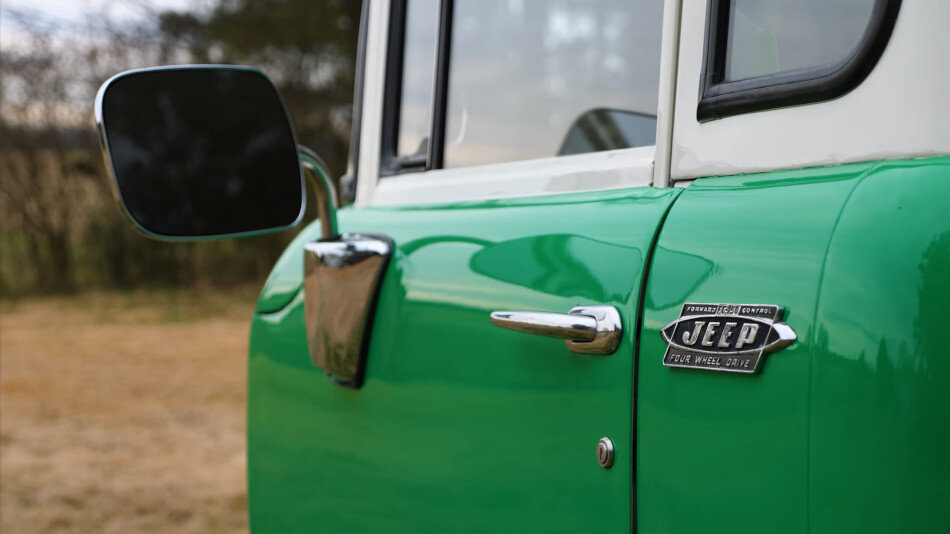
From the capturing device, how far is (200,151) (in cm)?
174

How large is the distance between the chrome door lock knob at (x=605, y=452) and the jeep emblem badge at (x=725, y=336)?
0.14 m

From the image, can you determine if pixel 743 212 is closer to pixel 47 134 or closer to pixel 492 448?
pixel 492 448

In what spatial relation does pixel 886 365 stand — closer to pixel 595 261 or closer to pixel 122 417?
pixel 595 261

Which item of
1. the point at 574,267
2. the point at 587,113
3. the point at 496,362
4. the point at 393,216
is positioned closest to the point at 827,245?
the point at 574,267

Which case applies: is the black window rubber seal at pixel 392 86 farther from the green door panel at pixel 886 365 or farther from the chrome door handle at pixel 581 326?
the green door panel at pixel 886 365

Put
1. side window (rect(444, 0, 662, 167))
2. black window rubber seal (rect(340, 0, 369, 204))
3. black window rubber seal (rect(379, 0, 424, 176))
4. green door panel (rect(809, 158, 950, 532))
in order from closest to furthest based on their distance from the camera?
green door panel (rect(809, 158, 950, 532)), side window (rect(444, 0, 662, 167)), black window rubber seal (rect(379, 0, 424, 176)), black window rubber seal (rect(340, 0, 369, 204))

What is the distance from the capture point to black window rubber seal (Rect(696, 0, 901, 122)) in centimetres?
107

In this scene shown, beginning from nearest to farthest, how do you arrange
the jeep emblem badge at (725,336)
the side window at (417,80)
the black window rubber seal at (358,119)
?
1. the jeep emblem badge at (725,336)
2. the side window at (417,80)
3. the black window rubber seal at (358,119)

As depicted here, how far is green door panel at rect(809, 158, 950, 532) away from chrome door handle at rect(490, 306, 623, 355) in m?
0.27

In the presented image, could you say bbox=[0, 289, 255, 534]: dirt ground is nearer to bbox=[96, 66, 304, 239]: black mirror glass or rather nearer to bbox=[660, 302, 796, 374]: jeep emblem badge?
bbox=[96, 66, 304, 239]: black mirror glass

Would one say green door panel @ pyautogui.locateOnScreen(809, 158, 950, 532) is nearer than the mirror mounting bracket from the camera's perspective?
Yes

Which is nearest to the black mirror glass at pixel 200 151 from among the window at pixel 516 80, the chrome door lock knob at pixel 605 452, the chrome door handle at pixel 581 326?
the window at pixel 516 80

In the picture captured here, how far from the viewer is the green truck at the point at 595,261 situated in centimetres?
98

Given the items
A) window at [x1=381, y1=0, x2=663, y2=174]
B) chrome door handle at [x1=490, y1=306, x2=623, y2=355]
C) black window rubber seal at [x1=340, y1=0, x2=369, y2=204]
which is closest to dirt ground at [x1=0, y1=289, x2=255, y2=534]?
black window rubber seal at [x1=340, y1=0, x2=369, y2=204]
